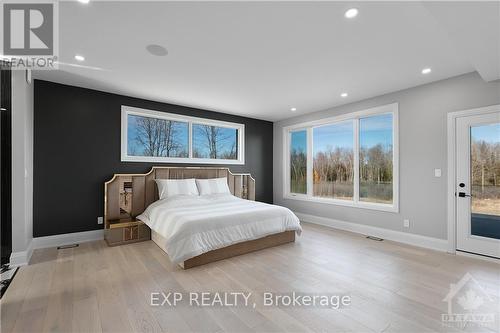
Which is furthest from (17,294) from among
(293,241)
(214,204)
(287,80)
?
(287,80)

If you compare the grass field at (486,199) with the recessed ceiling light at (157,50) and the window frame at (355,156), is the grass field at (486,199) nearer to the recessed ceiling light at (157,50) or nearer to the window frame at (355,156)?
the window frame at (355,156)

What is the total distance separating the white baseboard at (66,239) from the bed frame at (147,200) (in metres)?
0.22

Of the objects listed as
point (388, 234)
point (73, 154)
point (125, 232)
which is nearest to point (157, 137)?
point (73, 154)

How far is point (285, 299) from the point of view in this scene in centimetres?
216

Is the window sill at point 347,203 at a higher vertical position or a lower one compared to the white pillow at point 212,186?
lower

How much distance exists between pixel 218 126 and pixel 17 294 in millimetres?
4250

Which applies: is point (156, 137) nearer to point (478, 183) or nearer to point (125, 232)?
point (125, 232)

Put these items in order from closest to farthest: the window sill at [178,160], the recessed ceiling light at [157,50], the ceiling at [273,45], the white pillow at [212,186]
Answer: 1. the ceiling at [273,45]
2. the recessed ceiling light at [157,50]
3. the window sill at [178,160]
4. the white pillow at [212,186]

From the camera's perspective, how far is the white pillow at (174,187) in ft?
14.0

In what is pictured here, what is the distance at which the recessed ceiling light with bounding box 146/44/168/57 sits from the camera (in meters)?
2.58

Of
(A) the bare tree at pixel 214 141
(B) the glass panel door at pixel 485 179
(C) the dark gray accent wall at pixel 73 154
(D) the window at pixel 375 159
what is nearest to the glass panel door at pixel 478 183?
(B) the glass panel door at pixel 485 179

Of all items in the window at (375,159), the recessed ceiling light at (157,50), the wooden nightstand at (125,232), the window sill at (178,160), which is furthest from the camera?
the window sill at (178,160)

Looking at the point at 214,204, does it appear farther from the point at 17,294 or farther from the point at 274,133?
the point at 274,133

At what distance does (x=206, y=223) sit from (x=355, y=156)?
3.33 m
